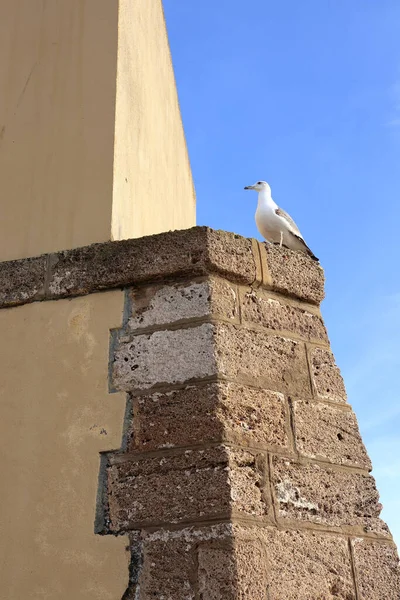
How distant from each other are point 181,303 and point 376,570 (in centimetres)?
133

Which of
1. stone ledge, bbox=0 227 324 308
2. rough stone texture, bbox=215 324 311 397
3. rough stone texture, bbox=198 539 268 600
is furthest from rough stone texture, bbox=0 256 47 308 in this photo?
rough stone texture, bbox=198 539 268 600

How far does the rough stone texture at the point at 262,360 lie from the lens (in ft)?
9.82

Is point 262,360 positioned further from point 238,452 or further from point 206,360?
point 238,452

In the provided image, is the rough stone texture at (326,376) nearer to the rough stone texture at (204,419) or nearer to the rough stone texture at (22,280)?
the rough stone texture at (204,419)

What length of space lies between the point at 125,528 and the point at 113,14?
273 cm

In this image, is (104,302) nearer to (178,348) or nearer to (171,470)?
(178,348)

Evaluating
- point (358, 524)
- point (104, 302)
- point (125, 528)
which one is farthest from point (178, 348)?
point (358, 524)

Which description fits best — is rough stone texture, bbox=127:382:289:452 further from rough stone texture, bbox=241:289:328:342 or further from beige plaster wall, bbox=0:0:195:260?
beige plaster wall, bbox=0:0:195:260

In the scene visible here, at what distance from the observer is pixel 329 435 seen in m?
3.08

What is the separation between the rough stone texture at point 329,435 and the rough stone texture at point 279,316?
369mm

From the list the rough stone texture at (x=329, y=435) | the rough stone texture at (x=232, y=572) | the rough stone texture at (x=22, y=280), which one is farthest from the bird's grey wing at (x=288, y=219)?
the rough stone texture at (x=232, y=572)

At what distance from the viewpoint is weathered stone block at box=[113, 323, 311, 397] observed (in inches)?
117

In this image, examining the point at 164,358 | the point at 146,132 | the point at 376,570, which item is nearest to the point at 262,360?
the point at 164,358

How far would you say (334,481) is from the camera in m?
2.97
